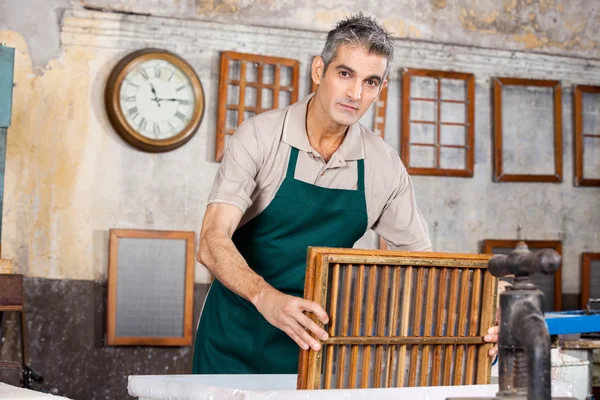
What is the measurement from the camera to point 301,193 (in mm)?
2824

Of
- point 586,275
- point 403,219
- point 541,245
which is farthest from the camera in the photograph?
point 586,275

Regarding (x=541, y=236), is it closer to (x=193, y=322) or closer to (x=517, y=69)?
(x=517, y=69)

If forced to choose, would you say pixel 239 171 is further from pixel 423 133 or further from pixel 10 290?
pixel 423 133

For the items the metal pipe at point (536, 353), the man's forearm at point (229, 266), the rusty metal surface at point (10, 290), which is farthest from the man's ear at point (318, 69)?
the rusty metal surface at point (10, 290)

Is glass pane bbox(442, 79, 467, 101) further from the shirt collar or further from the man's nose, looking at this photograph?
the man's nose

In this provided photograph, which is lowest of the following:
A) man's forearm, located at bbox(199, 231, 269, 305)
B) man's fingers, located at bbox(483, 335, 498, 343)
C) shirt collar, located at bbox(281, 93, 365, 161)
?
man's fingers, located at bbox(483, 335, 498, 343)

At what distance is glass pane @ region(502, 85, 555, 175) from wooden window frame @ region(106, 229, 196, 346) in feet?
9.11

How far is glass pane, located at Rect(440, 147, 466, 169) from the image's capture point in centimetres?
726

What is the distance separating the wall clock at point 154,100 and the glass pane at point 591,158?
11.1 feet

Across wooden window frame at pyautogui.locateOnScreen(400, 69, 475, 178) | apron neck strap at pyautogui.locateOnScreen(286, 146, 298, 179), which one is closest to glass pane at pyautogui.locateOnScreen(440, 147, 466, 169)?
wooden window frame at pyautogui.locateOnScreen(400, 69, 475, 178)

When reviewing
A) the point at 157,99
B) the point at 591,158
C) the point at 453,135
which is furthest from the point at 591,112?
the point at 157,99

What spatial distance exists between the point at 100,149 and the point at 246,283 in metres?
4.41

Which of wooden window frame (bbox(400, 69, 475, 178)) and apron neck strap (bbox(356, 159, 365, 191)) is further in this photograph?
wooden window frame (bbox(400, 69, 475, 178))

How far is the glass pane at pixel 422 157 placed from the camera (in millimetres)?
7160
